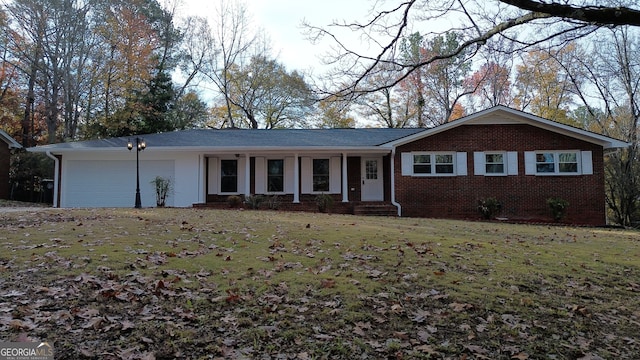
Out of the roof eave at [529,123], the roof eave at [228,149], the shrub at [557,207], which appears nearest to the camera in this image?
the shrub at [557,207]

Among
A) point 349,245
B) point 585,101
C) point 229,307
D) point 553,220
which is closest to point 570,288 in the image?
point 349,245

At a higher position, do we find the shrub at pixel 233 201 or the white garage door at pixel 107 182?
the white garage door at pixel 107 182

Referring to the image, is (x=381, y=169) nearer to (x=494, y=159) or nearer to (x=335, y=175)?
(x=335, y=175)

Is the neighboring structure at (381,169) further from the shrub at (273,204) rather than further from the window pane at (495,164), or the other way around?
the shrub at (273,204)

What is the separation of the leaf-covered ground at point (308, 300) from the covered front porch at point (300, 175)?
1109 centimetres

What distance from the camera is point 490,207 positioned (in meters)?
15.4

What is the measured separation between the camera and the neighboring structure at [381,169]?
16109mm

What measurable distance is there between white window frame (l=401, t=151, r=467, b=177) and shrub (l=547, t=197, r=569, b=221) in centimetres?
338

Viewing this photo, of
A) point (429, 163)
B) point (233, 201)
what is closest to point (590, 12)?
point (429, 163)

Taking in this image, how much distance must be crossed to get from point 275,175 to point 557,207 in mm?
11684

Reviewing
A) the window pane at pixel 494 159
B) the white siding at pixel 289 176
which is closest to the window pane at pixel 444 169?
the window pane at pixel 494 159

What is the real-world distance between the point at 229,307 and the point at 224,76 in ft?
103

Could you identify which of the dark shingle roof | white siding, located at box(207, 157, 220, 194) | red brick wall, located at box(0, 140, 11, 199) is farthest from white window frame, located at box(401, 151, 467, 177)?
red brick wall, located at box(0, 140, 11, 199)

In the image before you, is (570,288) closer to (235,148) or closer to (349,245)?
(349,245)
